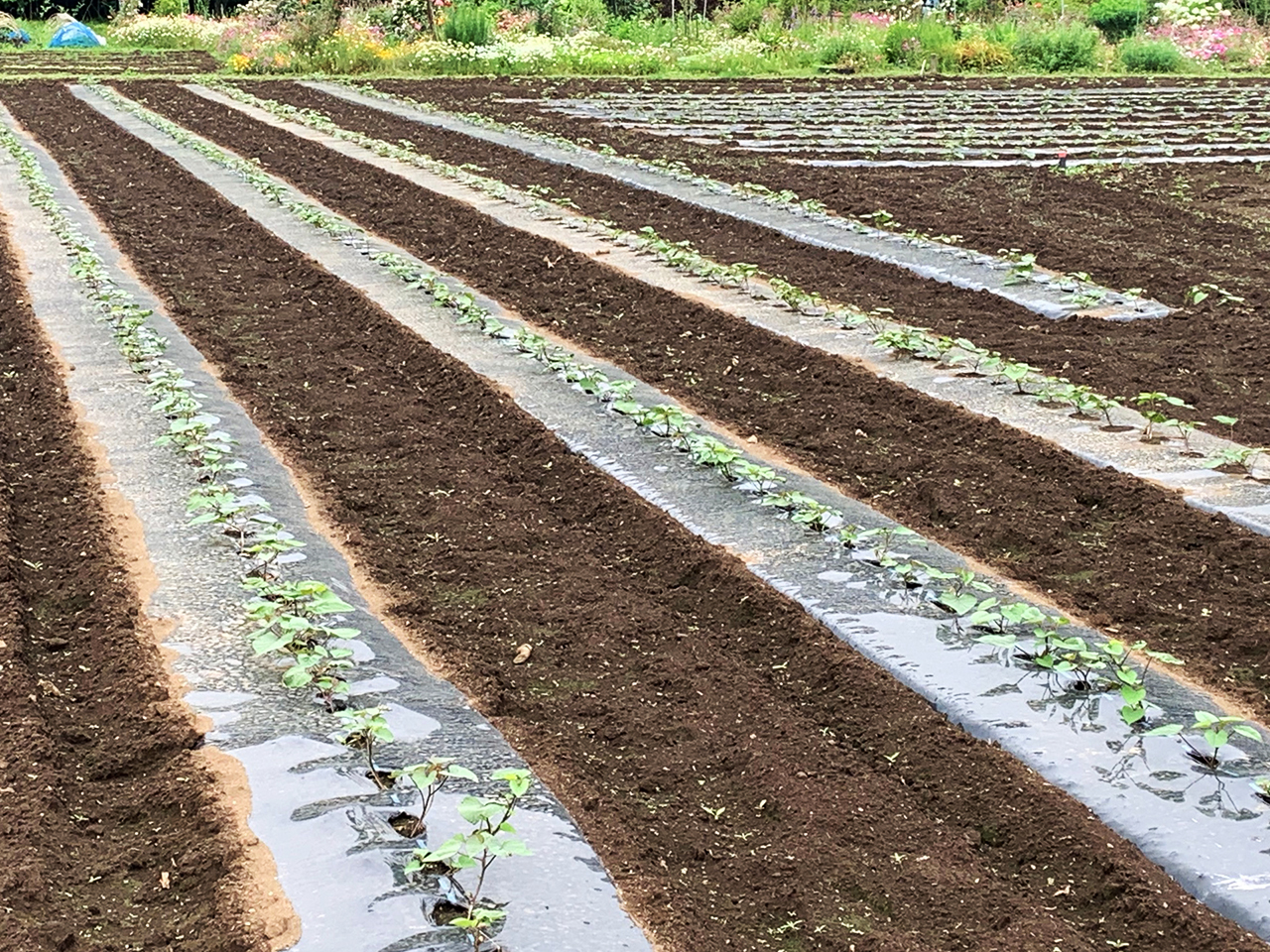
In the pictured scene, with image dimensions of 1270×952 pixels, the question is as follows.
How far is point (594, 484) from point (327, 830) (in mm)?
2456

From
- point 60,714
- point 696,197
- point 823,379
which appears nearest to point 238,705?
point 60,714

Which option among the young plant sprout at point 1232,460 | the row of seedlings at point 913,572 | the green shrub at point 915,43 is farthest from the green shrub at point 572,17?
the young plant sprout at point 1232,460

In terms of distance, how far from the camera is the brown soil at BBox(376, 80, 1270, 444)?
6.68m

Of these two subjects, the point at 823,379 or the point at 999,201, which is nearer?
the point at 823,379

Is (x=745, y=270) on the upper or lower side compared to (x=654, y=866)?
upper

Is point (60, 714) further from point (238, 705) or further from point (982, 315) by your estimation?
point (982, 315)

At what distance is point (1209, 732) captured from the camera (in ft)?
10.7

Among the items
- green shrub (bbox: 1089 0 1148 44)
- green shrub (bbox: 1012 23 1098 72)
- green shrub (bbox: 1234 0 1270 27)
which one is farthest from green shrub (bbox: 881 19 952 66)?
green shrub (bbox: 1234 0 1270 27)

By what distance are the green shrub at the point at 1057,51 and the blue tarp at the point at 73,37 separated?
70.4 feet

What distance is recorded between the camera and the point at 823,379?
6.50m

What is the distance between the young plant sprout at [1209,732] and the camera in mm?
3268

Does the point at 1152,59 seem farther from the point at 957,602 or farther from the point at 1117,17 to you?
the point at 957,602

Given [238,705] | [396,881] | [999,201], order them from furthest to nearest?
[999,201]
[238,705]
[396,881]

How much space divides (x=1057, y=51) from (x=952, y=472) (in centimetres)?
2194
